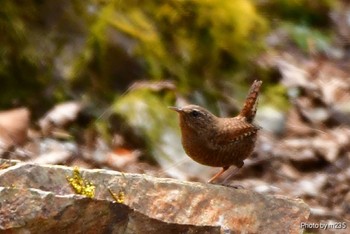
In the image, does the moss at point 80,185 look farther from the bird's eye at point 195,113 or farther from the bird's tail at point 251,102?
the bird's tail at point 251,102

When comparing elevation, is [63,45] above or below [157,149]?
above

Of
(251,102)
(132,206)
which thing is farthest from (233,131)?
(132,206)

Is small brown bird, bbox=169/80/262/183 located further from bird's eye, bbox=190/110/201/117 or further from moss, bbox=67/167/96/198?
moss, bbox=67/167/96/198

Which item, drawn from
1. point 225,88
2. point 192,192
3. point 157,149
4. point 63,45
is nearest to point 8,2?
point 63,45

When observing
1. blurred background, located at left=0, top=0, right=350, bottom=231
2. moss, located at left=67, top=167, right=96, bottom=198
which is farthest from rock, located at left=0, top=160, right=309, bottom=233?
blurred background, located at left=0, top=0, right=350, bottom=231

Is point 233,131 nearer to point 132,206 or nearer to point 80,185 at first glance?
point 132,206

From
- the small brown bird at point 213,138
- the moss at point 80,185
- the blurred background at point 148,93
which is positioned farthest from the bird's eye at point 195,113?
the blurred background at point 148,93

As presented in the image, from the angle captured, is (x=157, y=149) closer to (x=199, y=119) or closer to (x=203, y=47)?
(x=203, y=47)
